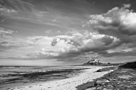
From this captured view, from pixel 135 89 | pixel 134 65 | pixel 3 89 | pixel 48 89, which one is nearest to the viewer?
pixel 135 89

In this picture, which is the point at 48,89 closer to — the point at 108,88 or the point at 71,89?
the point at 71,89

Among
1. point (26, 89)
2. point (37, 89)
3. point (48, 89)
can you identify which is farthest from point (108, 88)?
point (26, 89)

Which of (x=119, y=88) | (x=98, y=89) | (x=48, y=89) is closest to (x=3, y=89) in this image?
(x=48, y=89)

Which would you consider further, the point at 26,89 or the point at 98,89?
the point at 26,89

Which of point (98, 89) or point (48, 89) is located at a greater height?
point (98, 89)

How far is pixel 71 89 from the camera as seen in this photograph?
16.3m

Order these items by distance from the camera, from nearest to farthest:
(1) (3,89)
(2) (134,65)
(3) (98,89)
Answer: (3) (98,89) → (1) (3,89) → (2) (134,65)

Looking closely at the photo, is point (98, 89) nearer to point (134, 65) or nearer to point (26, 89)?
point (26, 89)

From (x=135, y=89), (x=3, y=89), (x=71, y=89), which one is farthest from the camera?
(x=3, y=89)

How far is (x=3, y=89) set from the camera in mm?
19953

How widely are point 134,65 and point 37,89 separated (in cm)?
3145

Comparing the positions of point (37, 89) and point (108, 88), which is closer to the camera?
point (108, 88)

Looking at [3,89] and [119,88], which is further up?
[119,88]

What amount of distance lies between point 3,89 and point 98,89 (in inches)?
729
